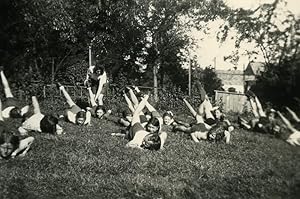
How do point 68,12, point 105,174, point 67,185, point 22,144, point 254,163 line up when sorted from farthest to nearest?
point 68,12 < point 22,144 < point 254,163 < point 105,174 < point 67,185

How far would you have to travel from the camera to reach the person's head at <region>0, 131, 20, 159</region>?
17.3 feet

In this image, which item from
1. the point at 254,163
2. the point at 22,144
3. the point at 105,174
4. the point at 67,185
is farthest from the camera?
the point at 22,144

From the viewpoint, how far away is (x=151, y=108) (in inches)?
341

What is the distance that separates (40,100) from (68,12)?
261 cm

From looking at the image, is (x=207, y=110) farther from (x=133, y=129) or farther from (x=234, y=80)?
(x=234, y=80)

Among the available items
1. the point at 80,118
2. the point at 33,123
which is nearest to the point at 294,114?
the point at 33,123

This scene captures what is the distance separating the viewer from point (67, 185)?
436cm

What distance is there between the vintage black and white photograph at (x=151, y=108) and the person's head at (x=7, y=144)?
0.01 meters

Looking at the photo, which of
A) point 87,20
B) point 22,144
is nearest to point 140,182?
point 22,144

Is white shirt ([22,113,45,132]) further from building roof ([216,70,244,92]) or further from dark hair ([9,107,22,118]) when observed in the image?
building roof ([216,70,244,92])

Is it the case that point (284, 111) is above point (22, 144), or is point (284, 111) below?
above

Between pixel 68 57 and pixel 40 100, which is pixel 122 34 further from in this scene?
pixel 40 100

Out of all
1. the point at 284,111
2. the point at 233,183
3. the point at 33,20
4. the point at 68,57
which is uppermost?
the point at 33,20

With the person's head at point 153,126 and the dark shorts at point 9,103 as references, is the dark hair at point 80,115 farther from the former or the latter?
the person's head at point 153,126
